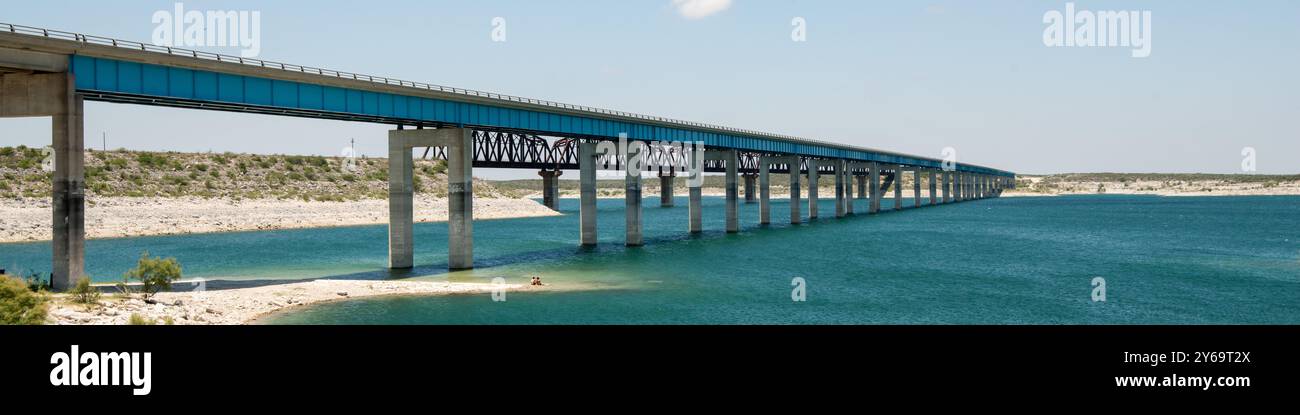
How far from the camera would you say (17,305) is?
974 inches

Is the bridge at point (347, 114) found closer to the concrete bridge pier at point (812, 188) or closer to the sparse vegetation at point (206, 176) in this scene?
the concrete bridge pier at point (812, 188)

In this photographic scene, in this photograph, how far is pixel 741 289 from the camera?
44.8m

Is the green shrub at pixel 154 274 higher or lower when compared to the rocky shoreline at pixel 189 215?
lower

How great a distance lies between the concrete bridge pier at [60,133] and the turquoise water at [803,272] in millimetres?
8610

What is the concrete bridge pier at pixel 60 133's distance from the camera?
33125 millimetres

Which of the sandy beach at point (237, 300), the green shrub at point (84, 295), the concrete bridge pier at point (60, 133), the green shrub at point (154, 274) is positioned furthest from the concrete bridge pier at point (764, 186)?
the green shrub at point (84, 295)

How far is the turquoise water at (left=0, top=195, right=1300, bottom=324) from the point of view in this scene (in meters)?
35.9

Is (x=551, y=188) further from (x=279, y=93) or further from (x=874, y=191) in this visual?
(x=279, y=93)

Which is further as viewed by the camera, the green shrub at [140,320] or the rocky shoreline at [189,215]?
the rocky shoreline at [189,215]

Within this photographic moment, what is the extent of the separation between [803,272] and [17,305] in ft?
131

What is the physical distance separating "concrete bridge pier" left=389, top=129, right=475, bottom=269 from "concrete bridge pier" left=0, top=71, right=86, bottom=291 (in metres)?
18.4

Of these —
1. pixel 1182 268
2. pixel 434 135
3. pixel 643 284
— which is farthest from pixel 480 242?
pixel 1182 268
